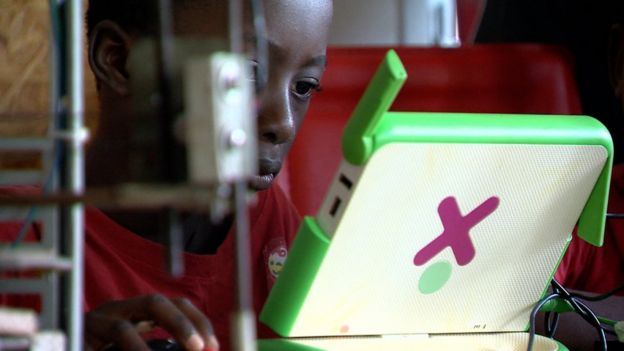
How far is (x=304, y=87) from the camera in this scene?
99cm

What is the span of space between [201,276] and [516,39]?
95cm

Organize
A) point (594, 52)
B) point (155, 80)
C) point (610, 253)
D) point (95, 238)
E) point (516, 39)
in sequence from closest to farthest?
point (155, 80)
point (95, 238)
point (610, 253)
point (594, 52)
point (516, 39)

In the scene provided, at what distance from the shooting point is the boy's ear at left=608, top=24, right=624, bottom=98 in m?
1.37

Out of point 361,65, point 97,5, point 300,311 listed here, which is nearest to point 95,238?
point 97,5

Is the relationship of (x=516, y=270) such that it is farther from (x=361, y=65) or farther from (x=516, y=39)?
(x=516, y=39)

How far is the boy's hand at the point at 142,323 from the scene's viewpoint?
0.62 metres

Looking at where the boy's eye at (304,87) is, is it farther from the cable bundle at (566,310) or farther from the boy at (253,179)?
the cable bundle at (566,310)

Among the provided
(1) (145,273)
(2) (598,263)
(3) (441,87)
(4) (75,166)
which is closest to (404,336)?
(4) (75,166)

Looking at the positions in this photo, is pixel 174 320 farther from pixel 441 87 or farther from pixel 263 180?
pixel 441 87

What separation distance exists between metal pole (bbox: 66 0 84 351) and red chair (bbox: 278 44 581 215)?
2.79ft

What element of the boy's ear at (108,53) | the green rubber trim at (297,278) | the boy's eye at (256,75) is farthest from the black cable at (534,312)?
the boy's ear at (108,53)

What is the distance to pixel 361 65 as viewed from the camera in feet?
4.63

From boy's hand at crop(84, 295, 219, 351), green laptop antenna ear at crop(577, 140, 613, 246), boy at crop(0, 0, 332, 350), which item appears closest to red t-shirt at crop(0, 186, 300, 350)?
Result: boy at crop(0, 0, 332, 350)

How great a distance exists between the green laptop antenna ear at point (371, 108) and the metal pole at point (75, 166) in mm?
164
